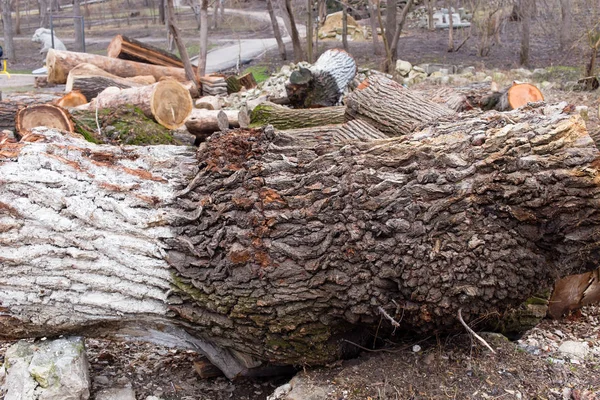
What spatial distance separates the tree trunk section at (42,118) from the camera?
6438 mm

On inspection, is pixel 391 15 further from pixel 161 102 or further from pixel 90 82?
pixel 161 102

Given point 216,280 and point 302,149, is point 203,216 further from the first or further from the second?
point 302,149

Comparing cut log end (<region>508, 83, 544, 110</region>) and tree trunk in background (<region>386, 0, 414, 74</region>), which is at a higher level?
tree trunk in background (<region>386, 0, 414, 74</region>)

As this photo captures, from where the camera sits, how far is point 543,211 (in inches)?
112

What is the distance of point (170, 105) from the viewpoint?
822 cm

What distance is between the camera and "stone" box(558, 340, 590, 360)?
3537 millimetres

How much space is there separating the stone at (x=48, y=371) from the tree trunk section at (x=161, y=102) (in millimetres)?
4997

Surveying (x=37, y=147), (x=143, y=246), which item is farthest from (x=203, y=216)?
(x=37, y=147)

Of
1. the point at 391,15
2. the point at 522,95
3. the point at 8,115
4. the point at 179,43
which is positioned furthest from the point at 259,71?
the point at 522,95

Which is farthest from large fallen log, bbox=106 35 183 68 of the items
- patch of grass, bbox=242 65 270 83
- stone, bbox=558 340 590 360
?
stone, bbox=558 340 590 360

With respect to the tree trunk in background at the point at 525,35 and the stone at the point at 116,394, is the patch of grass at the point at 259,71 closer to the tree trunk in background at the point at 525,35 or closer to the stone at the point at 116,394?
the tree trunk in background at the point at 525,35

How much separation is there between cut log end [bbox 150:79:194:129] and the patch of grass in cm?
714

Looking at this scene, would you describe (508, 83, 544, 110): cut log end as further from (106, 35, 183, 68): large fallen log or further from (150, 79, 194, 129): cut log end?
(106, 35, 183, 68): large fallen log

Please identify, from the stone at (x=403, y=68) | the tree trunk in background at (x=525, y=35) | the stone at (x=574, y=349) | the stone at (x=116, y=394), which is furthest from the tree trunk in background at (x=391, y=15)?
the stone at (x=116, y=394)
